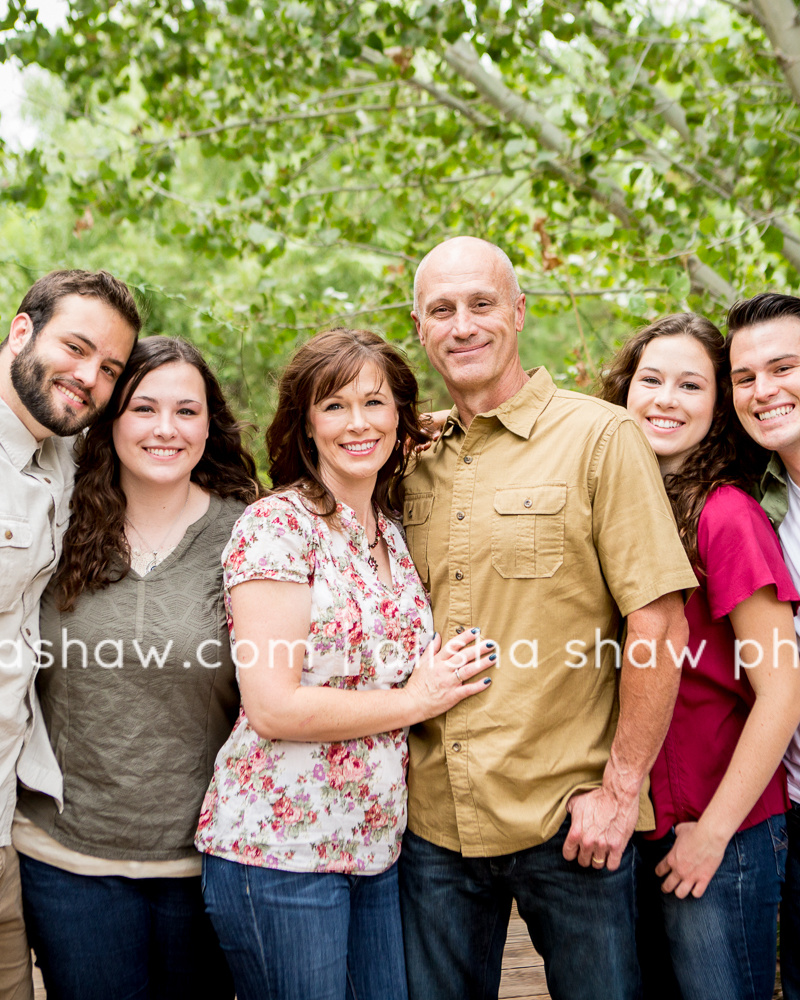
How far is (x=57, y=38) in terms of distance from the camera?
3.54 m

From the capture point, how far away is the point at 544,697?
1.98 meters

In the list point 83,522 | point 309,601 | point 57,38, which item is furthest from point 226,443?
point 57,38

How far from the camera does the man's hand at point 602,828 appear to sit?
6.24 feet

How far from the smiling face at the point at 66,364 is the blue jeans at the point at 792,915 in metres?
2.01

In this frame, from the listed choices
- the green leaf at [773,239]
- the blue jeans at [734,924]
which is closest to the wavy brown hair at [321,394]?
the blue jeans at [734,924]

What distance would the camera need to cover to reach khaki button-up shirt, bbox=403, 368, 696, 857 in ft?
6.40

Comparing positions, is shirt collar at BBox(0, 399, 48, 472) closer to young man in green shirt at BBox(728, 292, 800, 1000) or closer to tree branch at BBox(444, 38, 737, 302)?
young man in green shirt at BBox(728, 292, 800, 1000)

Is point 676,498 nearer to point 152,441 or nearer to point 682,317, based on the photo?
point 682,317

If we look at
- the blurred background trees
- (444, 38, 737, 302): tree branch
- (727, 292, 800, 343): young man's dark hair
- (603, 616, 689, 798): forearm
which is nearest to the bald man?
(603, 616, 689, 798): forearm

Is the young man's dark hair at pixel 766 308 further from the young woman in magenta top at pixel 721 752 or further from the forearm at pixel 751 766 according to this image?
the forearm at pixel 751 766

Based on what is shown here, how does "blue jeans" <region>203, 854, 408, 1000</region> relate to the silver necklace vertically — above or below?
below

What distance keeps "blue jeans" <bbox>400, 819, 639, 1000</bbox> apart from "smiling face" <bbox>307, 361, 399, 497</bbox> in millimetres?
932

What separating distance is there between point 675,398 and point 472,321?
57cm

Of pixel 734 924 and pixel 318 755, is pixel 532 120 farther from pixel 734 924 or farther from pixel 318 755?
pixel 734 924
